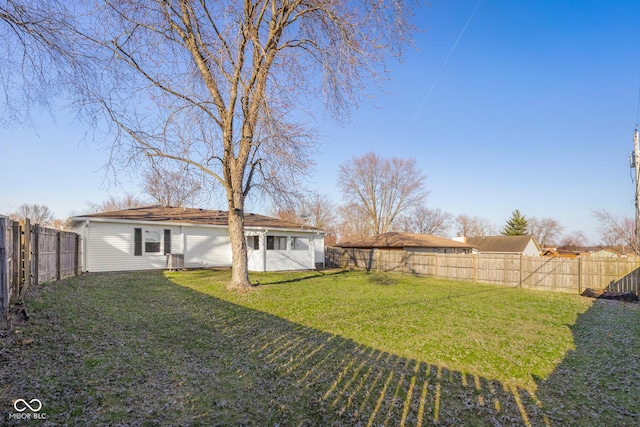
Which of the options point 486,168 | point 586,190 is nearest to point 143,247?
point 486,168

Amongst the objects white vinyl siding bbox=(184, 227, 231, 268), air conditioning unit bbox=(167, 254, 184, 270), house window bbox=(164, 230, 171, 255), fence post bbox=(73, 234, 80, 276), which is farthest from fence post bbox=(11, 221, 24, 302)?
white vinyl siding bbox=(184, 227, 231, 268)

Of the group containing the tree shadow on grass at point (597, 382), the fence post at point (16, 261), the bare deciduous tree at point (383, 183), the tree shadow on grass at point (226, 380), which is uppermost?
the bare deciduous tree at point (383, 183)

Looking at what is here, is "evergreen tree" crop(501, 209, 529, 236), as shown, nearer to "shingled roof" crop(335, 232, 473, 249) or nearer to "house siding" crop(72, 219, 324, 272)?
"shingled roof" crop(335, 232, 473, 249)

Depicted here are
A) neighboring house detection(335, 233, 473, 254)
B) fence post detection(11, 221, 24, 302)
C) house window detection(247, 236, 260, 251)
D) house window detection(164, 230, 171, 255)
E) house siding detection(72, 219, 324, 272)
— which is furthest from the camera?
neighboring house detection(335, 233, 473, 254)

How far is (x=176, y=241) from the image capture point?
53.6ft

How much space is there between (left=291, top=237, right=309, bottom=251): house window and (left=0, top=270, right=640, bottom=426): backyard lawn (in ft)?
34.8

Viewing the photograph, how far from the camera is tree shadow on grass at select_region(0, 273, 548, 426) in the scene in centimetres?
299

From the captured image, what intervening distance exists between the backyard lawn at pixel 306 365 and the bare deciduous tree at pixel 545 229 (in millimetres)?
58379

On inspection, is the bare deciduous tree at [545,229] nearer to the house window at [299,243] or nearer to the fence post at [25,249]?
the house window at [299,243]

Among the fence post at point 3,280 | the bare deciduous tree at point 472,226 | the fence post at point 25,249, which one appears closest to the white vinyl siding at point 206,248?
the fence post at point 25,249

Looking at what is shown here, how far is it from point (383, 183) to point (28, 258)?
32290mm

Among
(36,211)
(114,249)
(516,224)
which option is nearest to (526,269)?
(114,249)

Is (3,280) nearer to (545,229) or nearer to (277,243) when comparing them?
(277,243)

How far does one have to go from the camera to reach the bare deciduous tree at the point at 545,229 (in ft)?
188
